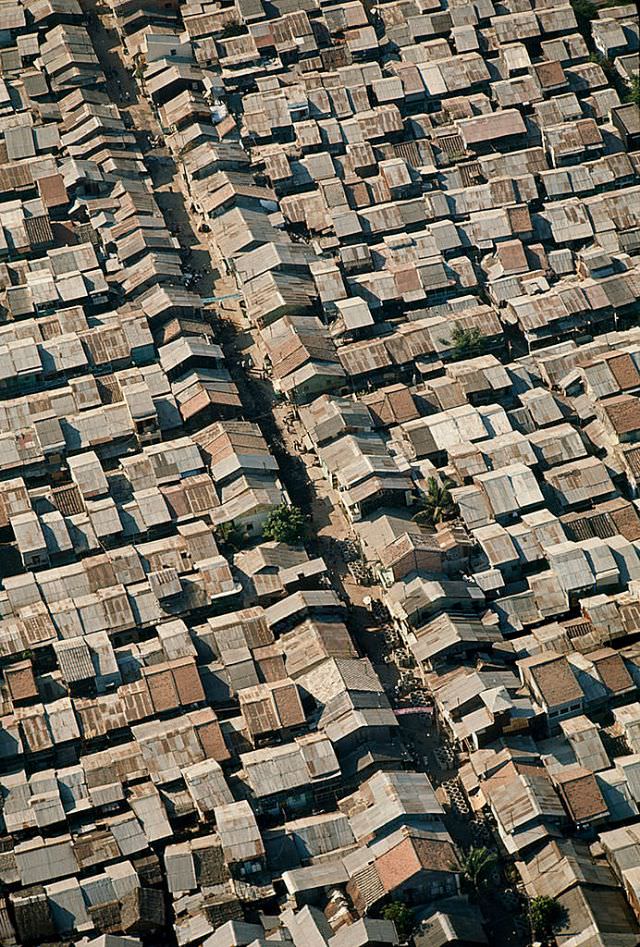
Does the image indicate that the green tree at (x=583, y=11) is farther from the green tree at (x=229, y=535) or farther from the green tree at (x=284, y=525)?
the green tree at (x=229, y=535)

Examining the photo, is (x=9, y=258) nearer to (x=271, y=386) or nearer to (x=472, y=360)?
(x=271, y=386)

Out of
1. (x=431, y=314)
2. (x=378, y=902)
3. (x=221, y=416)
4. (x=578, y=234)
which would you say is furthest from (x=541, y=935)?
(x=578, y=234)

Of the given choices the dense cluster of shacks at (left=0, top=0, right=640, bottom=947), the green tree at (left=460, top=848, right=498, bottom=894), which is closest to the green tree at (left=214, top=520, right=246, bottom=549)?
the dense cluster of shacks at (left=0, top=0, right=640, bottom=947)

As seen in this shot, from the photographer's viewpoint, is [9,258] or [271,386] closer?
[271,386]

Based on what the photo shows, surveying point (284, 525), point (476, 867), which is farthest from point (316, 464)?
point (476, 867)

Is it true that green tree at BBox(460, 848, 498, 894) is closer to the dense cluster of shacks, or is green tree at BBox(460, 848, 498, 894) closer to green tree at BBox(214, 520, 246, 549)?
the dense cluster of shacks

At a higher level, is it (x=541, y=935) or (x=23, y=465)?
(x=23, y=465)

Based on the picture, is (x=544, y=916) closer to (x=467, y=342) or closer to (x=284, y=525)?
(x=284, y=525)
